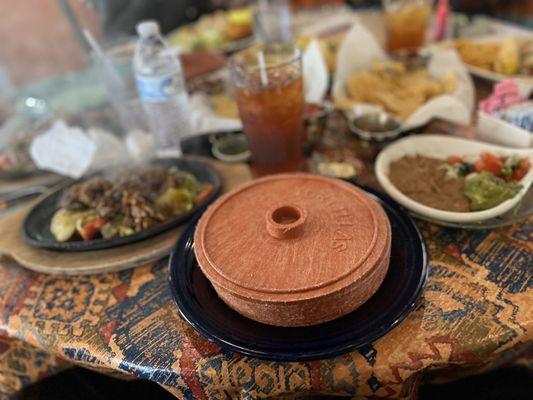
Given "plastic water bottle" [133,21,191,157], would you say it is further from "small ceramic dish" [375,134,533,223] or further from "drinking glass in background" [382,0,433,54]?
"drinking glass in background" [382,0,433,54]

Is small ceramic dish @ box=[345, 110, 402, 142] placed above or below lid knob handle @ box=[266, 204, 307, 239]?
below

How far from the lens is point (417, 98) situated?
2.13 m

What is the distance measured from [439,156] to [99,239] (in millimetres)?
1415

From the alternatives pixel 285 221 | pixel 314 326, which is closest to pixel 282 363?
pixel 314 326

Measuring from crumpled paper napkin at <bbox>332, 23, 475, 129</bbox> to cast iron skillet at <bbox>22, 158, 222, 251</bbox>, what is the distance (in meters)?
0.84

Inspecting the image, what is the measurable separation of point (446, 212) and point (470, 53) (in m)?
1.56

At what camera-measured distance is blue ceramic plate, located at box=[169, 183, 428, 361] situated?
3.38 feet

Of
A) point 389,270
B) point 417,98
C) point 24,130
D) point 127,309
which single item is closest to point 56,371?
point 127,309

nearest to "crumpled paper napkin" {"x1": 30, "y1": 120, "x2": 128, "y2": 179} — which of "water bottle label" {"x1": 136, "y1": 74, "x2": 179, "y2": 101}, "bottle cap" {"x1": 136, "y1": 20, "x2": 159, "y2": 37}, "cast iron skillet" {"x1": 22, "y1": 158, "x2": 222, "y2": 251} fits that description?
"cast iron skillet" {"x1": 22, "y1": 158, "x2": 222, "y2": 251}

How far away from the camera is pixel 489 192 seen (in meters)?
1.41

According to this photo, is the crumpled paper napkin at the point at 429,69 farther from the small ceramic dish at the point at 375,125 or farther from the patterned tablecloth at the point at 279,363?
the patterned tablecloth at the point at 279,363

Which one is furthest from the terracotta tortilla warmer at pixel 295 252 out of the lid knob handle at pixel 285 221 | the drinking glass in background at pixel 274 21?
the drinking glass in background at pixel 274 21

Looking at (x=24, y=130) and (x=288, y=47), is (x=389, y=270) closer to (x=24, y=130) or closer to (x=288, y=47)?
(x=288, y=47)

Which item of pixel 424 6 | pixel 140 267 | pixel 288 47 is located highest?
pixel 288 47
